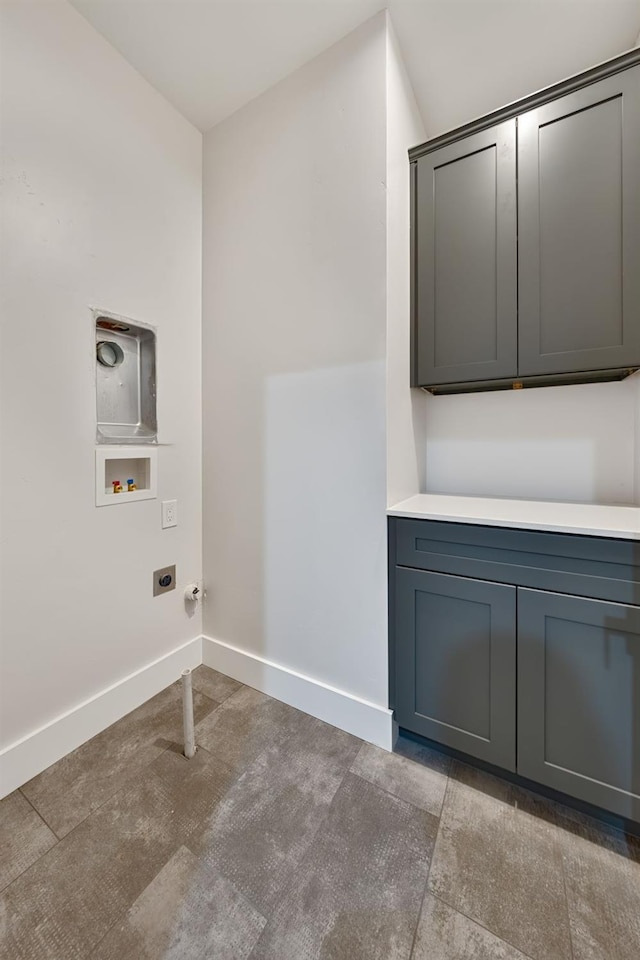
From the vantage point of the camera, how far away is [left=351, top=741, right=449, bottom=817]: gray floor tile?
1.22m

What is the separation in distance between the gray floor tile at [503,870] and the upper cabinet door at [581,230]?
150 centimetres

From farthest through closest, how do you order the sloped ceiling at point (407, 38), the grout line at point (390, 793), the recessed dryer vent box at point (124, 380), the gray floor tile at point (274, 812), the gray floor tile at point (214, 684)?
the gray floor tile at point (214, 684) → the recessed dryer vent box at point (124, 380) → the sloped ceiling at point (407, 38) → the grout line at point (390, 793) → the gray floor tile at point (274, 812)

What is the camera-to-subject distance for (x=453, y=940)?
0.87 metres

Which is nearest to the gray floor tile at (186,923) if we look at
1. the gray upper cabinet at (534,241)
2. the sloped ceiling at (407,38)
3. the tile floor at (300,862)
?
the tile floor at (300,862)

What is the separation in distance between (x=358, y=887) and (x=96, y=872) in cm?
71

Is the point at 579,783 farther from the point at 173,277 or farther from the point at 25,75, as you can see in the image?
the point at 25,75

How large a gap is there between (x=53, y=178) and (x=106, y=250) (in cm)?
25

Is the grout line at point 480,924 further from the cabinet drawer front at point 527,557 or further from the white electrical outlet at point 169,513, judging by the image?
the white electrical outlet at point 169,513

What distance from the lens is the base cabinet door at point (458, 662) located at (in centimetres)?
121

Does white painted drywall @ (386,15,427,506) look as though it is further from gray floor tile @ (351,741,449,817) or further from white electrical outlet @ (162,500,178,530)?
white electrical outlet @ (162,500,178,530)

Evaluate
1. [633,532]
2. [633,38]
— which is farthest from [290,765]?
[633,38]

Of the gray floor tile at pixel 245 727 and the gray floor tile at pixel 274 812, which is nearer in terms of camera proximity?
the gray floor tile at pixel 274 812

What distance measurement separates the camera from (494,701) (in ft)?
4.03

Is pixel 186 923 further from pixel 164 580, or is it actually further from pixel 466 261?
pixel 466 261
